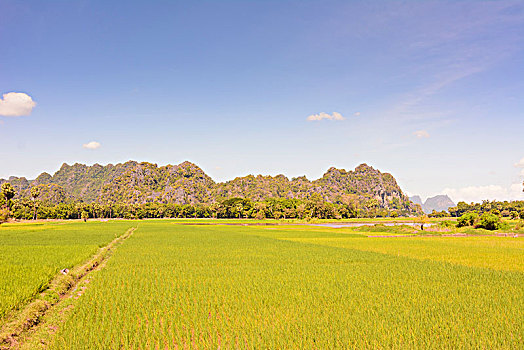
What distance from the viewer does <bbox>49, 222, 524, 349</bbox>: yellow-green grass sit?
25.1ft

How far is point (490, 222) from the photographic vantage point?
5569 centimetres

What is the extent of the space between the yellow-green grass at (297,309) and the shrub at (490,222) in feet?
150

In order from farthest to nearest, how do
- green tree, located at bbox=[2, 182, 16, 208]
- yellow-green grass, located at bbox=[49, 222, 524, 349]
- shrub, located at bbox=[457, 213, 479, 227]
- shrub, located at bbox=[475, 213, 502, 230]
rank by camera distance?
green tree, located at bbox=[2, 182, 16, 208]
shrub, located at bbox=[457, 213, 479, 227]
shrub, located at bbox=[475, 213, 502, 230]
yellow-green grass, located at bbox=[49, 222, 524, 349]

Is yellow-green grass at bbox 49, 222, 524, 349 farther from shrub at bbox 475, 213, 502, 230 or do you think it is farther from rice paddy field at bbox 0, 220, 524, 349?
shrub at bbox 475, 213, 502, 230

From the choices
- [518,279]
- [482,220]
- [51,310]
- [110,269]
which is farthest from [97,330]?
[482,220]

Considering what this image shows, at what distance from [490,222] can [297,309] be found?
5946 centimetres

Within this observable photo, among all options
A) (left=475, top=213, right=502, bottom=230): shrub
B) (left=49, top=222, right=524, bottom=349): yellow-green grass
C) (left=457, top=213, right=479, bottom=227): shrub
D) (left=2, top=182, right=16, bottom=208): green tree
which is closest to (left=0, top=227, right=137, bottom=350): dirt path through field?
(left=49, top=222, right=524, bottom=349): yellow-green grass

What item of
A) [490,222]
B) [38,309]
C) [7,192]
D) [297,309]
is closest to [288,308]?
[297,309]

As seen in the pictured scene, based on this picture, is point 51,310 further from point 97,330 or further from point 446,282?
point 446,282

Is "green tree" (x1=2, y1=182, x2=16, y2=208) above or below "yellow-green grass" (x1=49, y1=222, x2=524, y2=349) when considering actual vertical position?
above

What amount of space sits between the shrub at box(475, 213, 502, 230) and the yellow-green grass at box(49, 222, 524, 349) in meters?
45.8

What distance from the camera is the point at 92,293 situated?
481 inches

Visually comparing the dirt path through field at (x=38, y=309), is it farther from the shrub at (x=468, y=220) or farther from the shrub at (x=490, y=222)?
the shrub at (x=468, y=220)

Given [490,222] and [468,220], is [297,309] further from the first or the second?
[468,220]
